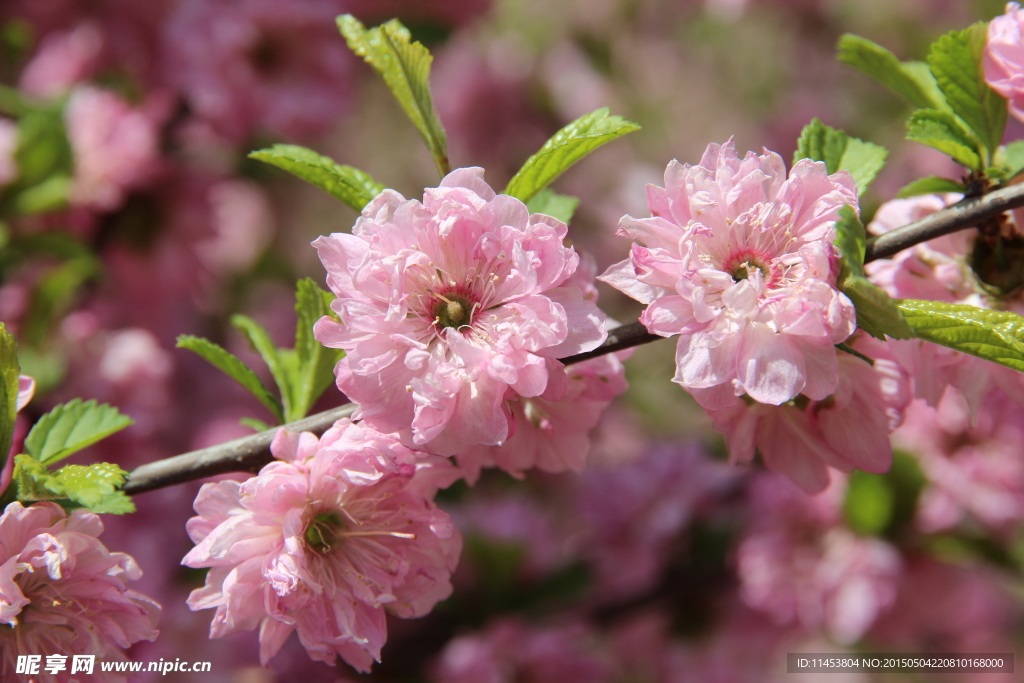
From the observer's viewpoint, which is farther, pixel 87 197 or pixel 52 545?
pixel 87 197

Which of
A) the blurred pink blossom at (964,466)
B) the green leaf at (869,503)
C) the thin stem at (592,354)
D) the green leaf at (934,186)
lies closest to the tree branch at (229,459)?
the thin stem at (592,354)

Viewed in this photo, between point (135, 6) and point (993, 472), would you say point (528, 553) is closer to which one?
point (993, 472)

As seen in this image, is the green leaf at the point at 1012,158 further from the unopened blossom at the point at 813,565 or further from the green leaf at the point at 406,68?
the unopened blossom at the point at 813,565

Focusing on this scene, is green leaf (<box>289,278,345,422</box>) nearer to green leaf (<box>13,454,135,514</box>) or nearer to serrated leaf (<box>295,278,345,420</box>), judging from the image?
serrated leaf (<box>295,278,345,420</box>)

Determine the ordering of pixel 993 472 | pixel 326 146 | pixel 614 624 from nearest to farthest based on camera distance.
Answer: pixel 993 472 → pixel 614 624 → pixel 326 146

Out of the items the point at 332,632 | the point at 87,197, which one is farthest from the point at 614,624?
the point at 87,197
